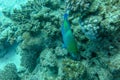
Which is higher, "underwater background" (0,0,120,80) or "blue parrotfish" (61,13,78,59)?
"blue parrotfish" (61,13,78,59)

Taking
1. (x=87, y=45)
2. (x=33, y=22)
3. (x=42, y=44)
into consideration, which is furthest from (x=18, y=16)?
(x=87, y=45)

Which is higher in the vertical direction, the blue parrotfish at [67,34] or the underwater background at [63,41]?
the blue parrotfish at [67,34]

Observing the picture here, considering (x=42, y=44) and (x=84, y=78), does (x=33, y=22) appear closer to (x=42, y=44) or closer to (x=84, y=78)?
(x=42, y=44)

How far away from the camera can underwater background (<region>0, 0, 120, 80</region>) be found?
10.7 ft

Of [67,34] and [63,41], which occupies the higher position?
[67,34]

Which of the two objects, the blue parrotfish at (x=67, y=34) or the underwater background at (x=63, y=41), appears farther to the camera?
the underwater background at (x=63, y=41)

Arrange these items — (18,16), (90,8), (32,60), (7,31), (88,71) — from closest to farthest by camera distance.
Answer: (90,8)
(88,71)
(32,60)
(18,16)
(7,31)

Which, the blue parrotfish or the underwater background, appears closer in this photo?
the blue parrotfish

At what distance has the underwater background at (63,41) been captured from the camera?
3.25 meters

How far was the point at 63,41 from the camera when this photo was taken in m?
4.29

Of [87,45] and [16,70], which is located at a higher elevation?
[87,45]

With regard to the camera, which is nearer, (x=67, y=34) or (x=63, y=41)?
(x=67, y=34)

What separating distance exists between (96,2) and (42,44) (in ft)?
6.35

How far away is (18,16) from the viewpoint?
18.8 ft
